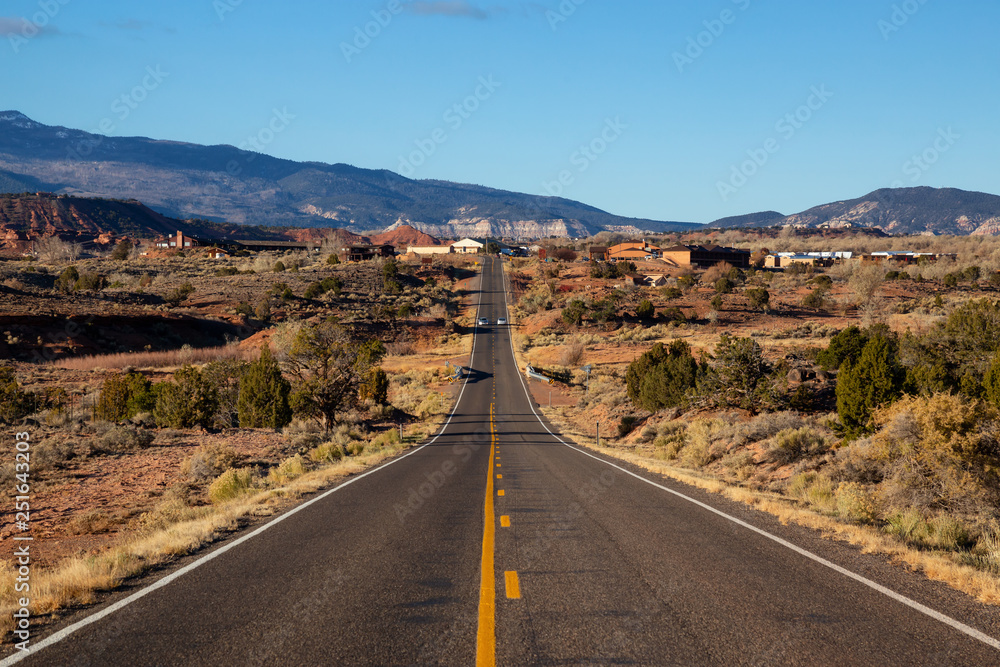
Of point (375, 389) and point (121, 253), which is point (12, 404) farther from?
point (121, 253)

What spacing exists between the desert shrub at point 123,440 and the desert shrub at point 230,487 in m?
9.57

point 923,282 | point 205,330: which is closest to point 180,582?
point 205,330

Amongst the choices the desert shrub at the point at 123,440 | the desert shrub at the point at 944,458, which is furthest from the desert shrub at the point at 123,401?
the desert shrub at the point at 944,458

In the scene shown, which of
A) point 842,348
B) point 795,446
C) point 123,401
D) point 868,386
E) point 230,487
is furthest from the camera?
point 123,401

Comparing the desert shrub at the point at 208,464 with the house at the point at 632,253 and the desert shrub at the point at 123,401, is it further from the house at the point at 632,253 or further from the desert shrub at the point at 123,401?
the house at the point at 632,253

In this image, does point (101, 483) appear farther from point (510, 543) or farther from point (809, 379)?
point (809, 379)

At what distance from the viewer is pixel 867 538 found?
8203 mm

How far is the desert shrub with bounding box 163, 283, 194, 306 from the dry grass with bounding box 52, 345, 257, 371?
62.6 ft

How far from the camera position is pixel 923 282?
81750 mm

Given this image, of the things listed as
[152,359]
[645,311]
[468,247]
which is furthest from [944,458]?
[468,247]

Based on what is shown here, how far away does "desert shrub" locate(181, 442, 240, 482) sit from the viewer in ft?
59.8

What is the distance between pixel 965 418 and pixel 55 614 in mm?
12757

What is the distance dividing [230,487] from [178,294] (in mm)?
71399

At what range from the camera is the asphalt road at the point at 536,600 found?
470cm
